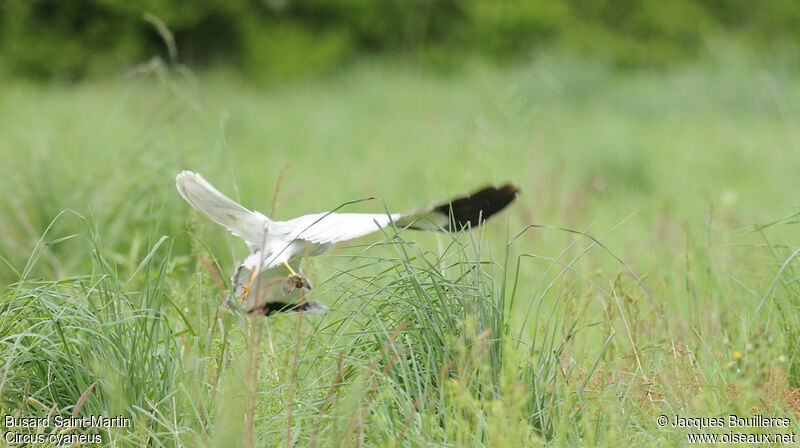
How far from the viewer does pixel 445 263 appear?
237 centimetres

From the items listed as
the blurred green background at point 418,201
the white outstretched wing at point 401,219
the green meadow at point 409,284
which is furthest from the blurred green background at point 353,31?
the white outstretched wing at point 401,219

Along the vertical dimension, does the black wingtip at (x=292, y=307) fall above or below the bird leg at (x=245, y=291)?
below

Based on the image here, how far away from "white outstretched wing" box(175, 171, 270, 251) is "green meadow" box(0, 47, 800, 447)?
0.08 m

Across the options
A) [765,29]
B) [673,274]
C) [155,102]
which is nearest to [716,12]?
[765,29]

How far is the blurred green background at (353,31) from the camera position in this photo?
437 inches

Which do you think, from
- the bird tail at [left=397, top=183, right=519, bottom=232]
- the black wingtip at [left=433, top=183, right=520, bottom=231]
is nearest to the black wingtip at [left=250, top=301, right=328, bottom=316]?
the bird tail at [left=397, top=183, right=519, bottom=232]

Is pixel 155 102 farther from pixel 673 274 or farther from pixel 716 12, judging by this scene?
pixel 716 12

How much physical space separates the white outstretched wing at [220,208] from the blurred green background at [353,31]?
8.66 m

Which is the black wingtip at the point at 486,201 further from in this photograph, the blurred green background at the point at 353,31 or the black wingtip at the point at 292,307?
the blurred green background at the point at 353,31

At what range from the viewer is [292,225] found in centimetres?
256

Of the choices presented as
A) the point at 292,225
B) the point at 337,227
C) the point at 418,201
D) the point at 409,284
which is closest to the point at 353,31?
the point at 418,201

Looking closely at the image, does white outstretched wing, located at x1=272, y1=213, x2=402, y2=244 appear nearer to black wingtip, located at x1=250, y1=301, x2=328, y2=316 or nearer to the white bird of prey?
the white bird of prey

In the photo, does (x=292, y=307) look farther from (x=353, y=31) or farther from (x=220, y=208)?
(x=353, y=31)

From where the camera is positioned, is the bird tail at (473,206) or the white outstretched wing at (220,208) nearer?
the white outstretched wing at (220,208)
